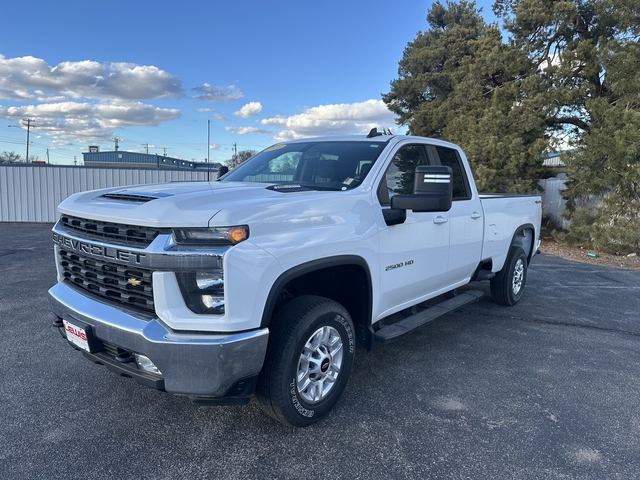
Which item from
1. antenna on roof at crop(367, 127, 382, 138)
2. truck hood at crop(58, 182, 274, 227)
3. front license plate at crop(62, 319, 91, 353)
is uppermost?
antenna on roof at crop(367, 127, 382, 138)

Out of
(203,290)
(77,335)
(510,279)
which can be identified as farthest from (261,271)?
(510,279)

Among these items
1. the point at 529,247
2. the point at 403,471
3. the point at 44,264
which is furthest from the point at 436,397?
the point at 44,264

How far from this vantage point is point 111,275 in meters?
2.83

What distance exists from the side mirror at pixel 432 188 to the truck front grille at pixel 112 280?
1.82m

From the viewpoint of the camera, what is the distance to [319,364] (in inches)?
120

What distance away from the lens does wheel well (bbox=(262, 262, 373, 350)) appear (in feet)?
10.8

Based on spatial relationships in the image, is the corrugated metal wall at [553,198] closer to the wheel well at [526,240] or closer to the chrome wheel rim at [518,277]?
the wheel well at [526,240]

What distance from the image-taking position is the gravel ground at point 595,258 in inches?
395

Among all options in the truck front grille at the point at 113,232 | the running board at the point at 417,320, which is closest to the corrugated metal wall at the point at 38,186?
the running board at the point at 417,320

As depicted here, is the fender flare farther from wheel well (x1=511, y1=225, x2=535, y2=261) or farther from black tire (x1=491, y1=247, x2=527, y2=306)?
wheel well (x1=511, y1=225, x2=535, y2=261)

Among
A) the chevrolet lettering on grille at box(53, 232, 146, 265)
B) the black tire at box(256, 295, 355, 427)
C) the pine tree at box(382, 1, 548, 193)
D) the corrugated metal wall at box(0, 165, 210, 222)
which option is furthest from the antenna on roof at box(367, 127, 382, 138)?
the corrugated metal wall at box(0, 165, 210, 222)

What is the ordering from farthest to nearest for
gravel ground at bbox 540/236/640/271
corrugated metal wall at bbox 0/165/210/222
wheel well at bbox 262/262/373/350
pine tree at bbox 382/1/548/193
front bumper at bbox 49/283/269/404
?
corrugated metal wall at bbox 0/165/210/222, pine tree at bbox 382/1/548/193, gravel ground at bbox 540/236/640/271, wheel well at bbox 262/262/373/350, front bumper at bbox 49/283/269/404

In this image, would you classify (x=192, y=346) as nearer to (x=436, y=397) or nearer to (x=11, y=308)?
(x=436, y=397)

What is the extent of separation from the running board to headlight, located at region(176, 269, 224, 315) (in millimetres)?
1511
